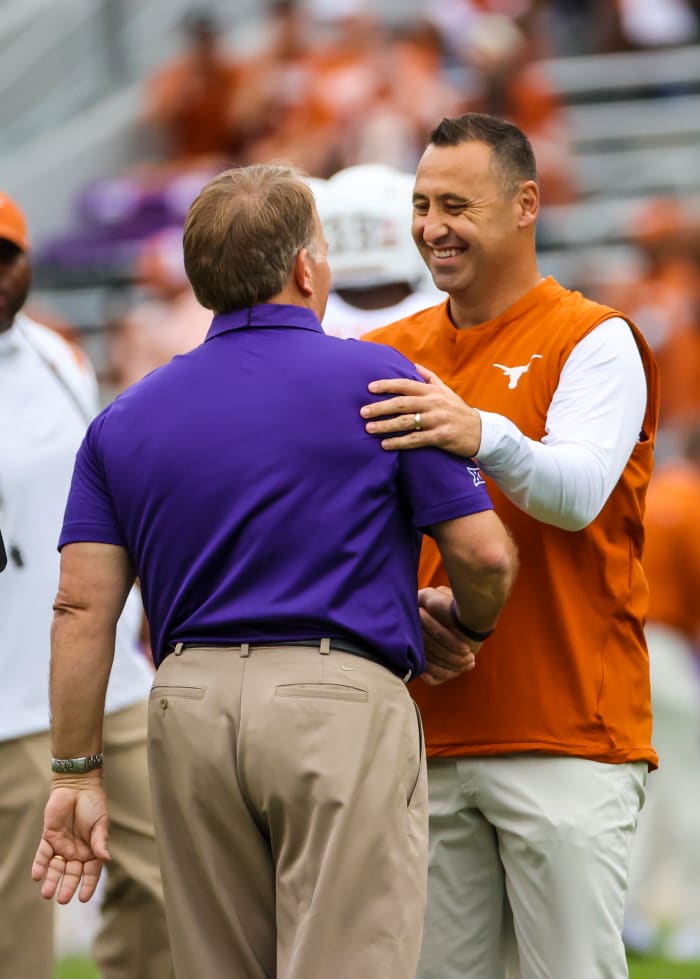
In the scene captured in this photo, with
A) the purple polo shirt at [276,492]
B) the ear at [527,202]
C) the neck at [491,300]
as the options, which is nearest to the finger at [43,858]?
the purple polo shirt at [276,492]

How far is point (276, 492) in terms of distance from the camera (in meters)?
3.17

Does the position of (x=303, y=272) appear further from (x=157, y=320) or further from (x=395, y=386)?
(x=157, y=320)

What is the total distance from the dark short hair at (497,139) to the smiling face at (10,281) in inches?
53.8

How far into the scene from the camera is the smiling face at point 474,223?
12.4 ft

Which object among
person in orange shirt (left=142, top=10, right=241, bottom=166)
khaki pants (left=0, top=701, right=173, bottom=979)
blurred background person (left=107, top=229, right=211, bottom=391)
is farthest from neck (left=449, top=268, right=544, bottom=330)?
person in orange shirt (left=142, top=10, right=241, bottom=166)

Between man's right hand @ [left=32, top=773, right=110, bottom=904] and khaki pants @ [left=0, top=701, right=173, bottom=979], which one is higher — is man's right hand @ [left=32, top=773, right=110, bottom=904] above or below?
above

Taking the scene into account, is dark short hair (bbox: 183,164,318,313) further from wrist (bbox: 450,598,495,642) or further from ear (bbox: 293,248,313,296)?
wrist (bbox: 450,598,495,642)

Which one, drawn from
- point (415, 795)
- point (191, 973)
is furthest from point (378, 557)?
point (191, 973)

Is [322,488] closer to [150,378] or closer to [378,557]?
[378,557]

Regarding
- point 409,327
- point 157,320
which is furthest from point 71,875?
point 157,320

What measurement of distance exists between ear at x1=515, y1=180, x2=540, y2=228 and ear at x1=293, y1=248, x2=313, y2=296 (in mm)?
667

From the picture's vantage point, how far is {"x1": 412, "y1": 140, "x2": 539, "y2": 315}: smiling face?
149 inches

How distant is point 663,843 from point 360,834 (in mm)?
4787

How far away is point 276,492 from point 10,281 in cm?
179
